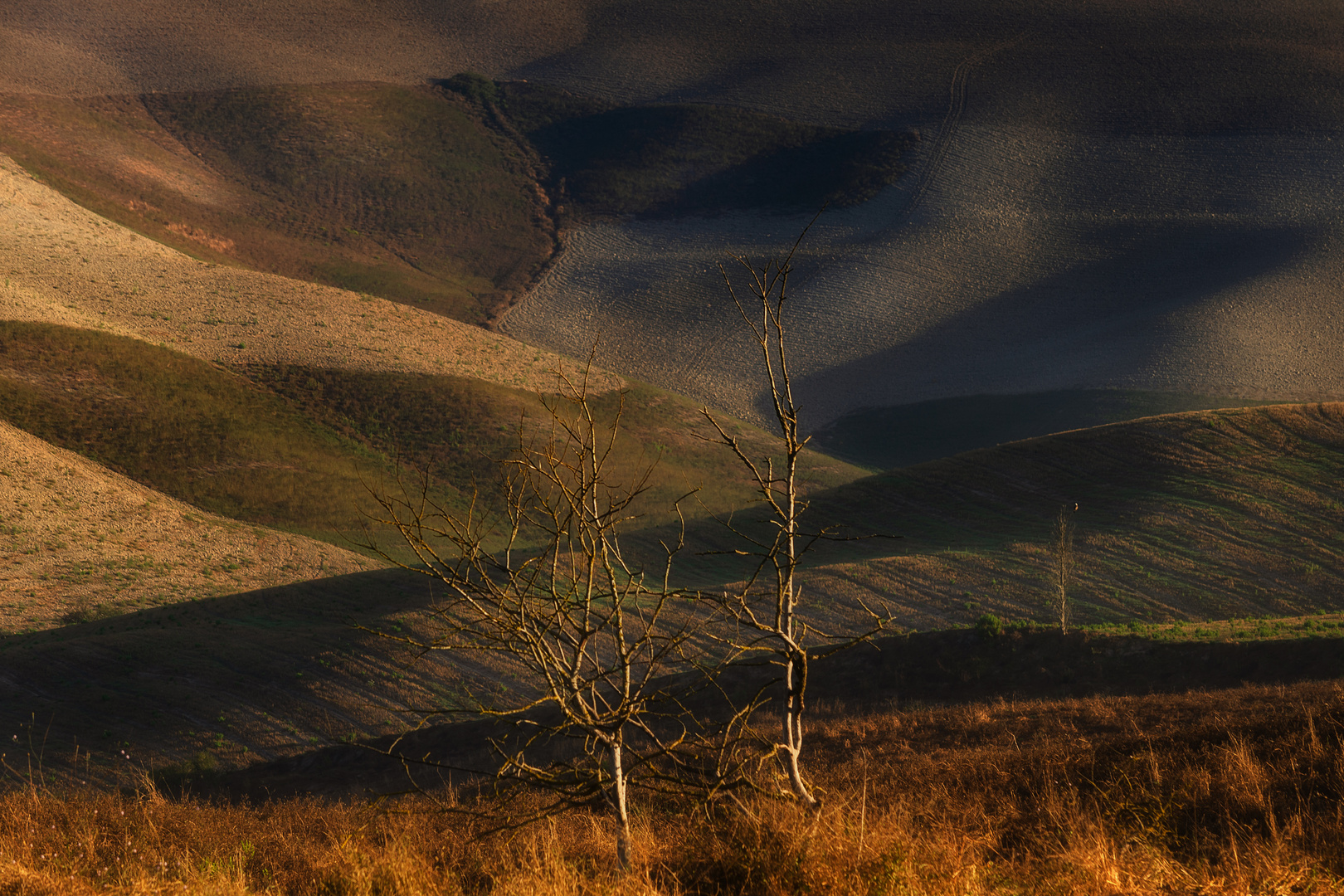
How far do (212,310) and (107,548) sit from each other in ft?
65.7

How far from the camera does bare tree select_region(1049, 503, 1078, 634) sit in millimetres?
16062

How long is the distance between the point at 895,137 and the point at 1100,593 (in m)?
66.9

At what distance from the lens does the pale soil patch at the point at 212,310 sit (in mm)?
40562

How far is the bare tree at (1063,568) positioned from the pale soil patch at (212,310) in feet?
83.2

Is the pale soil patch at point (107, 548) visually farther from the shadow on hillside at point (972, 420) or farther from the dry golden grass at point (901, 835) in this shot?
the shadow on hillside at point (972, 420)

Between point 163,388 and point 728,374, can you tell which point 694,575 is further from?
point 728,374

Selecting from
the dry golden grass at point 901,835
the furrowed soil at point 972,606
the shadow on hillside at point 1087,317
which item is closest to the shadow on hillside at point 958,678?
the furrowed soil at point 972,606

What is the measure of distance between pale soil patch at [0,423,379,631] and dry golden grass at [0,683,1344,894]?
18.3 m

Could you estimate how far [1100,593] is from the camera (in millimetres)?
18594

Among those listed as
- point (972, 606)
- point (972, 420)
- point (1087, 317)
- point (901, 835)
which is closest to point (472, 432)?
point (972, 606)

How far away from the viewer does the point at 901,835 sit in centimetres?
494

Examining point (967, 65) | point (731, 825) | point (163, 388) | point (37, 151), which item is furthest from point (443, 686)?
point (967, 65)

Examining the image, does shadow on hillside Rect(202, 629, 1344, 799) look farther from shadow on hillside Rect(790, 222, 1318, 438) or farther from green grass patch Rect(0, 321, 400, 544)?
shadow on hillside Rect(790, 222, 1318, 438)

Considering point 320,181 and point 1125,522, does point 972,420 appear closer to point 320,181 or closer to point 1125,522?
point 1125,522
